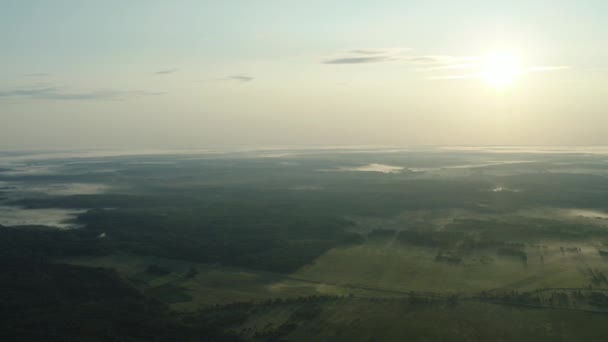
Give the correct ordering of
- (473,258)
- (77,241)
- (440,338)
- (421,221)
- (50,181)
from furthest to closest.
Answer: (50,181), (421,221), (77,241), (473,258), (440,338)

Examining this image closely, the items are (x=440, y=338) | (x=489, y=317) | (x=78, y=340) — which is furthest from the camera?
(x=489, y=317)

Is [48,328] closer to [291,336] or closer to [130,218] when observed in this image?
[291,336]

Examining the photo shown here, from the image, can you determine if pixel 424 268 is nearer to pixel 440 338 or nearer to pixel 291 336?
pixel 440 338

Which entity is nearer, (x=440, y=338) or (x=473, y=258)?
(x=440, y=338)

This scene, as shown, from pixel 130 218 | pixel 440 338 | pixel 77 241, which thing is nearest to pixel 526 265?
pixel 440 338

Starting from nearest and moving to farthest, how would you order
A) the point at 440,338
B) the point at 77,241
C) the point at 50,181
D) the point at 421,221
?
the point at 440,338 < the point at 77,241 < the point at 421,221 < the point at 50,181

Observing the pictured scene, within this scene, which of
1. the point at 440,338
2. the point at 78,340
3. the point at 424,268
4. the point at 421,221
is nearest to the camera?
the point at 78,340

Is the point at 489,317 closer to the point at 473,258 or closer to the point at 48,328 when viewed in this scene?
the point at 473,258

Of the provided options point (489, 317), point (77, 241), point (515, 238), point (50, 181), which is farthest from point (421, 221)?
point (50, 181)

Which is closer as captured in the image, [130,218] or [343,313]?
[343,313]
